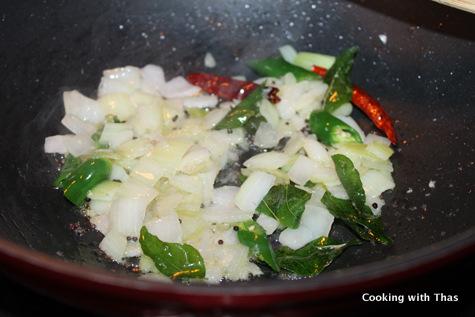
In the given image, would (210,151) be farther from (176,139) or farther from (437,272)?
(437,272)

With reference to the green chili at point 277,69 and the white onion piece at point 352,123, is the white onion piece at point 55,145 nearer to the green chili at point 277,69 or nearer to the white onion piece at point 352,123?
the green chili at point 277,69

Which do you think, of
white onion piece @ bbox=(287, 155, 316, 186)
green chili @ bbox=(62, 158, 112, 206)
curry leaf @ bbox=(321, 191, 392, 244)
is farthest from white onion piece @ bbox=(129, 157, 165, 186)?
curry leaf @ bbox=(321, 191, 392, 244)

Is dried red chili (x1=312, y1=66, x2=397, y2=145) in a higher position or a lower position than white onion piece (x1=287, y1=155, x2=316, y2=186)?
higher

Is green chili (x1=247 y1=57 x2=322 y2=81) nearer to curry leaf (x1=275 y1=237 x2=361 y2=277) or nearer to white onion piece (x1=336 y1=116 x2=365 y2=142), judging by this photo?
white onion piece (x1=336 y1=116 x2=365 y2=142)

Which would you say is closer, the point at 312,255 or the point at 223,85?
the point at 312,255

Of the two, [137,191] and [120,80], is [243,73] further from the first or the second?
[137,191]

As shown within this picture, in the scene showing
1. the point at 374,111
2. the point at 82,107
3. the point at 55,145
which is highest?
the point at 374,111

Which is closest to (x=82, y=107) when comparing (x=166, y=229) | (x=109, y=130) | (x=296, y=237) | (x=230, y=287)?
(x=109, y=130)
